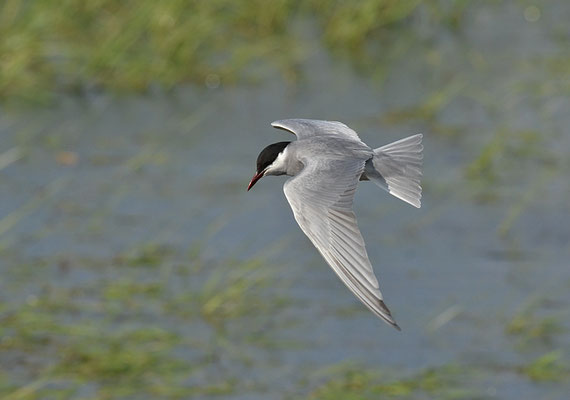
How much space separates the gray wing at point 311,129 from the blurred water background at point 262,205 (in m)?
2.31

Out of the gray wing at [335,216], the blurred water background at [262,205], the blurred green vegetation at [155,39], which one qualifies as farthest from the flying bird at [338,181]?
the blurred green vegetation at [155,39]

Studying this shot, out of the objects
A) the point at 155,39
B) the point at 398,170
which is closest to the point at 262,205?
the point at 155,39

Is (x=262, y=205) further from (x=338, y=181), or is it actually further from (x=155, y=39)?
(x=338, y=181)

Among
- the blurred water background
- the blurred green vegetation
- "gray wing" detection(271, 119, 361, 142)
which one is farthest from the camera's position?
the blurred green vegetation

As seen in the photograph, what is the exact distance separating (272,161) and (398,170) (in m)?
0.41

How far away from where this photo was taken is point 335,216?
14.1 ft

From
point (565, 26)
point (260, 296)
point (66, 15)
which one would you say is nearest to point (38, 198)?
point (260, 296)

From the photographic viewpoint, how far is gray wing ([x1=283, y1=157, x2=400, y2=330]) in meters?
3.94

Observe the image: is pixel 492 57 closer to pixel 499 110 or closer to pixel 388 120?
pixel 499 110

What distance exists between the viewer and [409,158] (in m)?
4.91

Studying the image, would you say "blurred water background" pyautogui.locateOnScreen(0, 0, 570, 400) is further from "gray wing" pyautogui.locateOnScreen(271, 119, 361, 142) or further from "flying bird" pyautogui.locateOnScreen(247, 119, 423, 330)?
"flying bird" pyautogui.locateOnScreen(247, 119, 423, 330)

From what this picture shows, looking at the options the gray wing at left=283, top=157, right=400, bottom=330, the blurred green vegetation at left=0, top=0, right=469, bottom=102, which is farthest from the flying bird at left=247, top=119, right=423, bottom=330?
the blurred green vegetation at left=0, top=0, right=469, bottom=102

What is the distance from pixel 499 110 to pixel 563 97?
0.53 m

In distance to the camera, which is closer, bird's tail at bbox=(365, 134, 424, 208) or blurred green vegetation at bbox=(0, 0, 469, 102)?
bird's tail at bbox=(365, 134, 424, 208)
